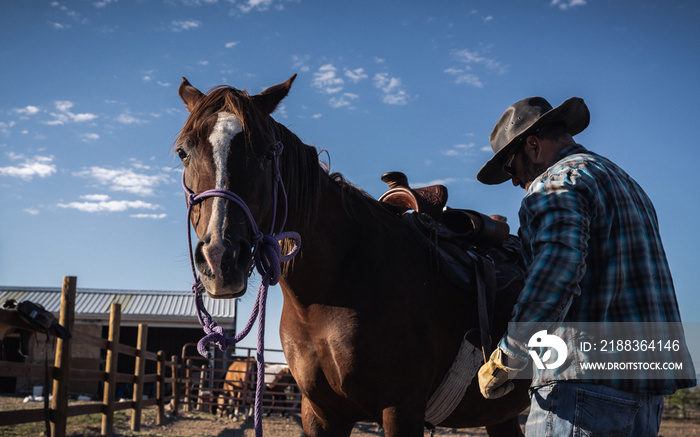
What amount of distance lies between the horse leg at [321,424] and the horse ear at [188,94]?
155 cm

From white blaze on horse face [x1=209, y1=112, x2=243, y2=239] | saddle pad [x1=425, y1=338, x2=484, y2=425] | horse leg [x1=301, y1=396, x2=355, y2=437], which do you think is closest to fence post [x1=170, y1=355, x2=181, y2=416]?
horse leg [x1=301, y1=396, x2=355, y2=437]

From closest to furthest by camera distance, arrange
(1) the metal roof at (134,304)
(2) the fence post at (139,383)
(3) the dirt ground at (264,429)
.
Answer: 1. (2) the fence post at (139,383)
2. (3) the dirt ground at (264,429)
3. (1) the metal roof at (134,304)

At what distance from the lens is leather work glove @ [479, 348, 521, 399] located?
5.58 feet

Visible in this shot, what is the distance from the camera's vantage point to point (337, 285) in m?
2.48

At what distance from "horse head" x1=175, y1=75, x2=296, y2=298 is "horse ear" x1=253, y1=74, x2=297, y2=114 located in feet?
0.06

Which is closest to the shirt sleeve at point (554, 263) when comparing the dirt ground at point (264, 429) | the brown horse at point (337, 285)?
the brown horse at point (337, 285)

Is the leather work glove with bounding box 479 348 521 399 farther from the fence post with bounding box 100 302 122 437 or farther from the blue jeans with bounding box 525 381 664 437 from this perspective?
the fence post with bounding box 100 302 122 437

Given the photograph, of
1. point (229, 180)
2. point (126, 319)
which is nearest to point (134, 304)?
point (126, 319)

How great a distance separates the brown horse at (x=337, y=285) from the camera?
84.7 inches

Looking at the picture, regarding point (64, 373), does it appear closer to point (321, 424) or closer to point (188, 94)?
point (321, 424)

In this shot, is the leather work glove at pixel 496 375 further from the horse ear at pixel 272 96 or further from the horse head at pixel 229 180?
the horse ear at pixel 272 96

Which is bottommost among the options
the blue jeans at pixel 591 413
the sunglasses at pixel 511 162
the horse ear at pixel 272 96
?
the blue jeans at pixel 591 413

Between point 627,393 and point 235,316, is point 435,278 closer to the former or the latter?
point 627,393

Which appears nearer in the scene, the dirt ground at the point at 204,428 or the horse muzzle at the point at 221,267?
the horse muzzle at the point at 221,267
